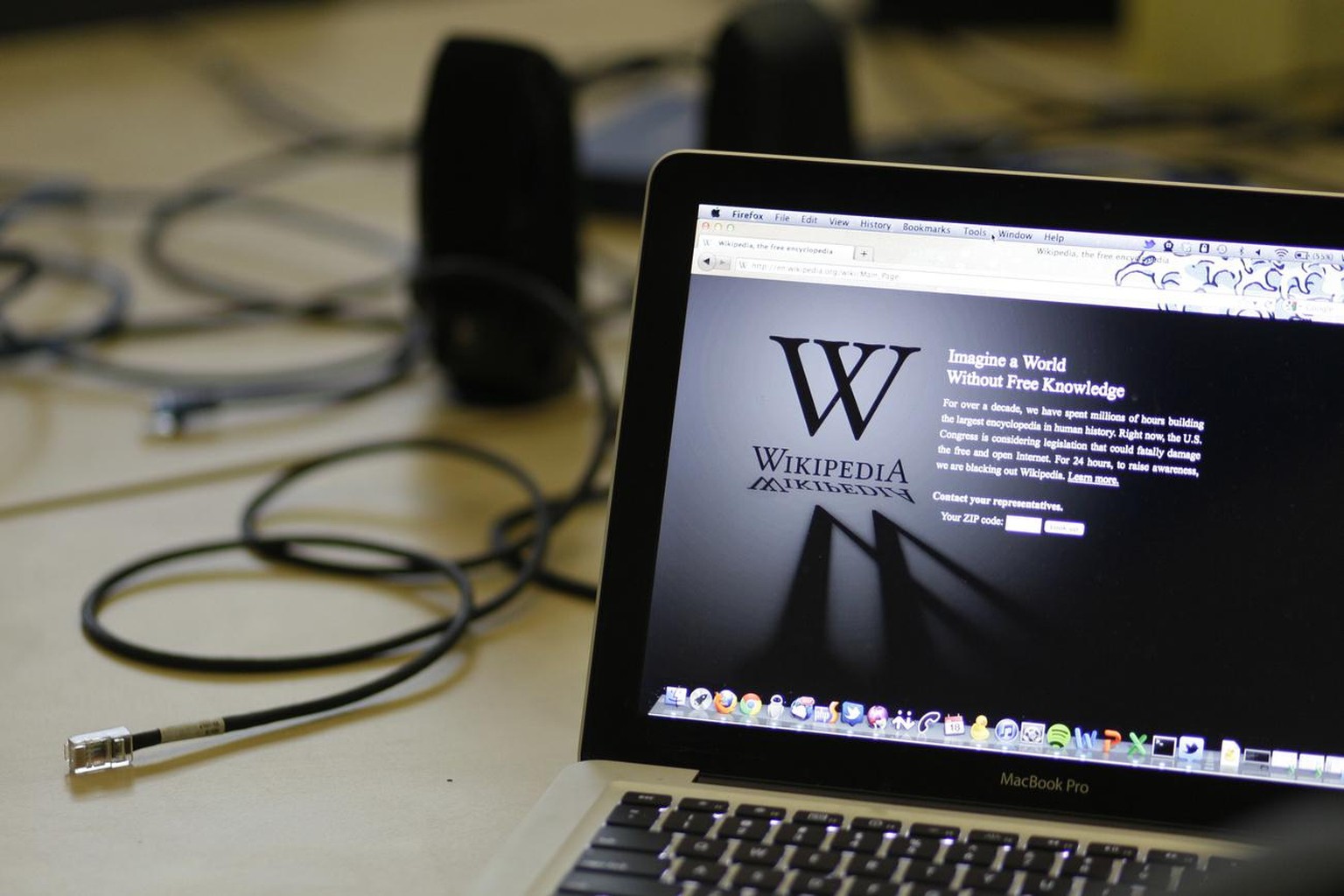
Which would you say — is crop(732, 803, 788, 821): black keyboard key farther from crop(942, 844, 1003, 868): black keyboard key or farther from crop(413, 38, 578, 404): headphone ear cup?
crop(413, 38, 578, 404): headphone ear cup

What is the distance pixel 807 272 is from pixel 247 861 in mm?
277

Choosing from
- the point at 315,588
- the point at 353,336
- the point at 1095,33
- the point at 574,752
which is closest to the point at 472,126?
the point at 353,336

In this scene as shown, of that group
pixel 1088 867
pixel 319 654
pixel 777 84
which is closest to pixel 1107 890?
pixel 1088 867

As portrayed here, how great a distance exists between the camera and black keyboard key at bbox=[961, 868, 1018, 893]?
16.4 inches

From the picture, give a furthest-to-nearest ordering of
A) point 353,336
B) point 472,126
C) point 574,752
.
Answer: point 353,336, point 472,126, point 574,752

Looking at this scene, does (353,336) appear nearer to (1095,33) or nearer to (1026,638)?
(1026,638)

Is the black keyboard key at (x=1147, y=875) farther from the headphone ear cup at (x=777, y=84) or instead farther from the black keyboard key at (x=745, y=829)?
the headphone ear cup at (x=777, y=84)

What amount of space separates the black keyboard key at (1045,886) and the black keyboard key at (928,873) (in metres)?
0.02

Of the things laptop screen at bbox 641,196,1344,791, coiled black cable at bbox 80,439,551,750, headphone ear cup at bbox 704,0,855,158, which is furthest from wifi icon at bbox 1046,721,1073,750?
headphone ear cup at bbox 704,0,855,158

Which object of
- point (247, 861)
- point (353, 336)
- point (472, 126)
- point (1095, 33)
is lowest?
point (247, 861)

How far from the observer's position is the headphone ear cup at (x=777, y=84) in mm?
783

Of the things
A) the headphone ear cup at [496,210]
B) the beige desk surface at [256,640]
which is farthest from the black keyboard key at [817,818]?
the headphone ear cup at [496,210]

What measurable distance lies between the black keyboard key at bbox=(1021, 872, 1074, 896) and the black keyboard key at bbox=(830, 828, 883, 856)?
0.05m

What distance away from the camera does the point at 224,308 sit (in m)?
0.95
